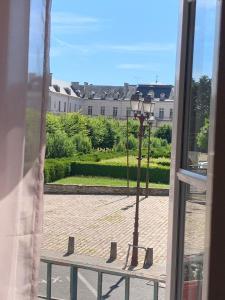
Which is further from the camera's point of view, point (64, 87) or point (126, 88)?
point (126, 88)

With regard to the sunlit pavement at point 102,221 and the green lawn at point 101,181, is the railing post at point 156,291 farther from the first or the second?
the sunlit pavement at point 102,221

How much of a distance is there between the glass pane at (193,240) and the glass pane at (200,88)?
33mm

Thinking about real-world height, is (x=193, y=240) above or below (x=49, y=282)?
above

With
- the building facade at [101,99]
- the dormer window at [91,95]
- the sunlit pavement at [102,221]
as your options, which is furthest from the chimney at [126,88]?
the sunlit pavement at [102,221]

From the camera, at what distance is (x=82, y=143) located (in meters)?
1.58

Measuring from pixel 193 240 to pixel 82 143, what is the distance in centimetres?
109

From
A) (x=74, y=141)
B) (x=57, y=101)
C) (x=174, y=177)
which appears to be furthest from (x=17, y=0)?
(x=74, y=141)

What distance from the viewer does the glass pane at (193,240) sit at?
1.49 ft

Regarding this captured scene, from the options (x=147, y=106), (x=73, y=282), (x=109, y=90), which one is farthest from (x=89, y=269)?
(x=109, y=90)

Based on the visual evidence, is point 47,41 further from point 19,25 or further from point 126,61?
point 126,61

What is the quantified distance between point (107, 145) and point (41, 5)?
3.40 ft

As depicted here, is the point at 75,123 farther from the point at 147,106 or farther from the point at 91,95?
the point at 147,106

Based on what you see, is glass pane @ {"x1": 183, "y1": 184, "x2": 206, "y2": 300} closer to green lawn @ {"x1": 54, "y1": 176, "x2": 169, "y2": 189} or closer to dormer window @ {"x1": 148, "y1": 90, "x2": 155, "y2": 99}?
dormer window @ {"x1": 148, "y1": 90, "x2": 155, "y2": 99}

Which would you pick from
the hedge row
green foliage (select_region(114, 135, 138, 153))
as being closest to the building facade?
green foliage (select_region(114, 135, 138, 153))
